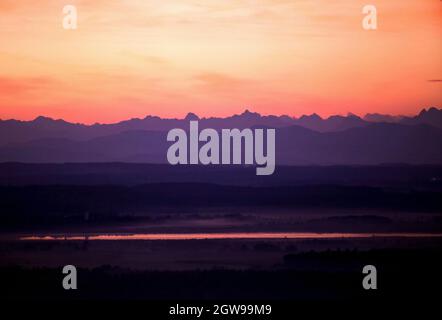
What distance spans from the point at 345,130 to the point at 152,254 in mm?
2486

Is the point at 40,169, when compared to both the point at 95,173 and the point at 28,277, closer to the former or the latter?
the point at 95,173

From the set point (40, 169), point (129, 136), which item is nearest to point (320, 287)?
point (129, 136)

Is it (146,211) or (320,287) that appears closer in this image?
(320,287)

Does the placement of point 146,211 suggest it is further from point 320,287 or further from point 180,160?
point 320,287

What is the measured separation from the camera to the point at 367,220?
871 centimetres
